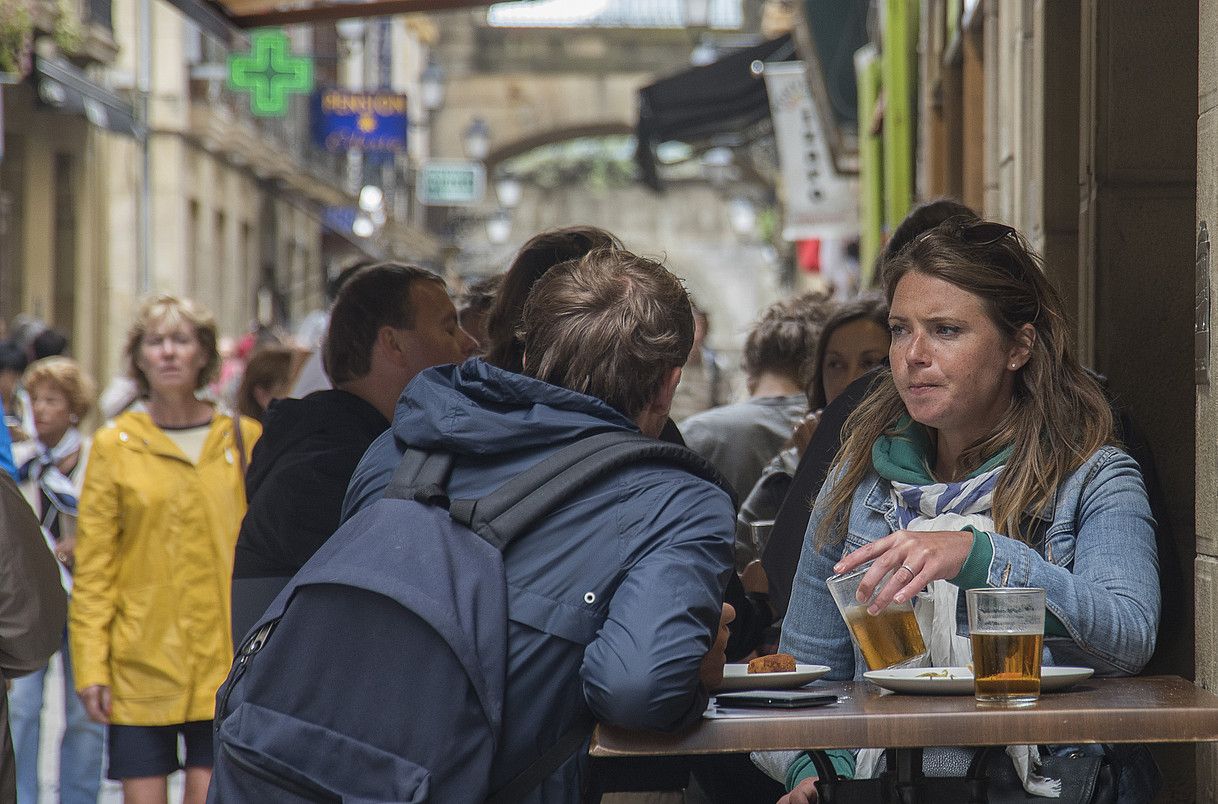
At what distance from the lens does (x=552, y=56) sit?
1709 inches

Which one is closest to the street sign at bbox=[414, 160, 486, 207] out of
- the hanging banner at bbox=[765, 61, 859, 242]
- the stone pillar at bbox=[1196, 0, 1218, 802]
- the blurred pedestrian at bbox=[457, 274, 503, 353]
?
the hanging banner at bbox=[765, 61, 859, 242]

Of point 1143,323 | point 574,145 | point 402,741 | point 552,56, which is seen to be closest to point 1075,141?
point 1143,323

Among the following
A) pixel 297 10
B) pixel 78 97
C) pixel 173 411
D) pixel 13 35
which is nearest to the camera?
pixel 173 411

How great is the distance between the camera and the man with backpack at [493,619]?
2549mm

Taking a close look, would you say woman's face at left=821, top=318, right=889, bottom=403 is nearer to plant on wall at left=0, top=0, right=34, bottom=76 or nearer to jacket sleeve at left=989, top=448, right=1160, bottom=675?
jacket sleeve at left=989, top=448, right=1160, bottom=675

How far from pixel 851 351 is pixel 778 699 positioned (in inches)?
113

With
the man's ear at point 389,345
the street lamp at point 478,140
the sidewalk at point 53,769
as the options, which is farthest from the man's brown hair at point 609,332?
the street lamp at point 478,140

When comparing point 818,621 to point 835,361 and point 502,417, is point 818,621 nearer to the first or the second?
point 502,417

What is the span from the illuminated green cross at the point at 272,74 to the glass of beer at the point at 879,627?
21.9 metres

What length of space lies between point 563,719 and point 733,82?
12411 mm

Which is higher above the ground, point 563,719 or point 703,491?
point 703,491

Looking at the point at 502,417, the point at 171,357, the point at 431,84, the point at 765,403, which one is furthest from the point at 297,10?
the point at 431,84

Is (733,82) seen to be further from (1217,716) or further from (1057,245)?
(1217,716)

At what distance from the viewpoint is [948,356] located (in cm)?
313
